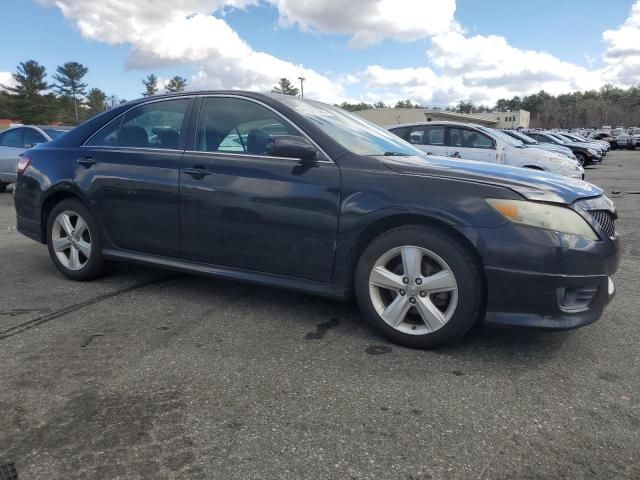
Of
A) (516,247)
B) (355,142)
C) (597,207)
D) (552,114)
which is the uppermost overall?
(552,114)

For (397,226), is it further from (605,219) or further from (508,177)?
(605,219)

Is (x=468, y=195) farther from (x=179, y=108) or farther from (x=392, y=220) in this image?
(x=179, y=108)

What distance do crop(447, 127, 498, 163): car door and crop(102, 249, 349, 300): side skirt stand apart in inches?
294

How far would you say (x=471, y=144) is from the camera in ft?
33.9

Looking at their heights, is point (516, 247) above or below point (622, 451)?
above

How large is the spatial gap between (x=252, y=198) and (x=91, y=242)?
173cm

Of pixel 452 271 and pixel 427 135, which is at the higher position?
pixel 427 135

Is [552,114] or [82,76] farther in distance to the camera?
[552,114]

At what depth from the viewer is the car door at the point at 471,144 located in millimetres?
10289

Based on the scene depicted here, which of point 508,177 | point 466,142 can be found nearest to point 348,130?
point 508,177

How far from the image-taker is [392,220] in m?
3.20

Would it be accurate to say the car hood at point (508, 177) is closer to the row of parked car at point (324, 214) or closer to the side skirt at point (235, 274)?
the row of parked car at point (324, 214)

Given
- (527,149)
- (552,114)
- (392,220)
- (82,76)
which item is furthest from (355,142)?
(552,114)

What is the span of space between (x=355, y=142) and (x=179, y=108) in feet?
4.81
